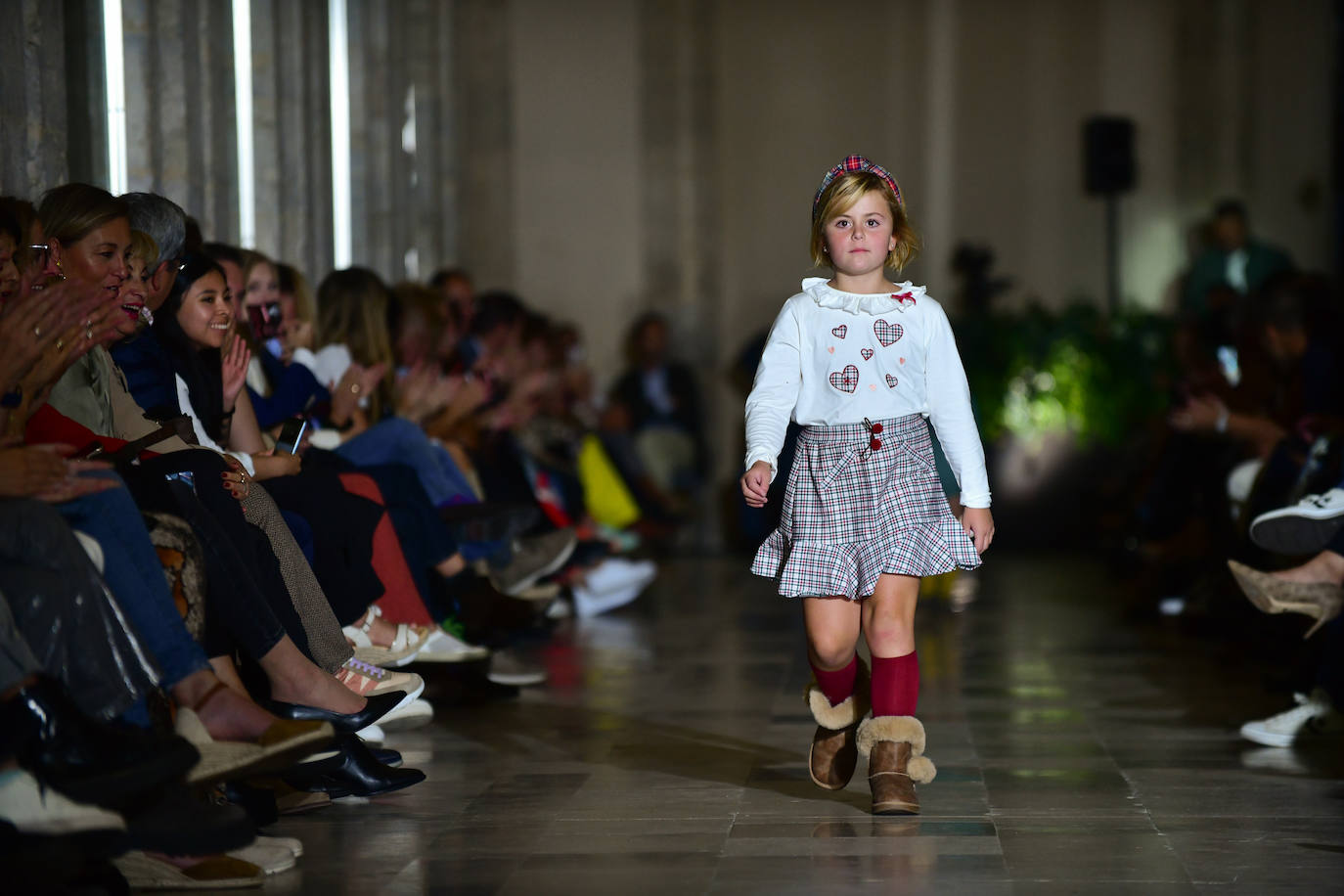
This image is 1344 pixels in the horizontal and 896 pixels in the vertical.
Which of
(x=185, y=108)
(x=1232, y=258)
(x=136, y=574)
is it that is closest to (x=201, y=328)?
(x=136, y=574)

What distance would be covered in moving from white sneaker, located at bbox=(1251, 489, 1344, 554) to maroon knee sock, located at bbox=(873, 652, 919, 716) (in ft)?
3.94

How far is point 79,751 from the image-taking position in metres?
2.70

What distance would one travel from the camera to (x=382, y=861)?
3.11m

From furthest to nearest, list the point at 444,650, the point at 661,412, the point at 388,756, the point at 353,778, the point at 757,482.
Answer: the point at 661,412 → the point at 444,650 → the point at 388,756 → the point at 353,778 → the point at 757,482

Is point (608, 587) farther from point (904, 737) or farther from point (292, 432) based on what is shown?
point (904, 737)

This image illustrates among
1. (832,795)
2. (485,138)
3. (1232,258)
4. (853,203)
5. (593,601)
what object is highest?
(485,138)

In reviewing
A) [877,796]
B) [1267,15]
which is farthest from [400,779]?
[1267,15]

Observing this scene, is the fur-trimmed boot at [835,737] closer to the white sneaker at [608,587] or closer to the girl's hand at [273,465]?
the girl's hand at [273,465]

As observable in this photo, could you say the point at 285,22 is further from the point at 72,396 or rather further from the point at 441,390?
the point at 72,396

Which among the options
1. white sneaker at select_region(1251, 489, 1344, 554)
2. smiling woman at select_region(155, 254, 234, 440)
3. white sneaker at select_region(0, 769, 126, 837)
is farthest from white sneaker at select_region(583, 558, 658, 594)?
white sneaker at select_region(0, 769, 126, 837)

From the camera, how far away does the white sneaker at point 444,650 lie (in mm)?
4586

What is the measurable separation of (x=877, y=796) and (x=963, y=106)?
858 centimetres

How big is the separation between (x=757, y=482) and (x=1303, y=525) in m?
1.63

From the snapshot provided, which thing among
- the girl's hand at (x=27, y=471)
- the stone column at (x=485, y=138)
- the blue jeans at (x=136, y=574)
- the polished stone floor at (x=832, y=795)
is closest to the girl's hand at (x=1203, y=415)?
the polished stone floor at (x=832, y=795)
